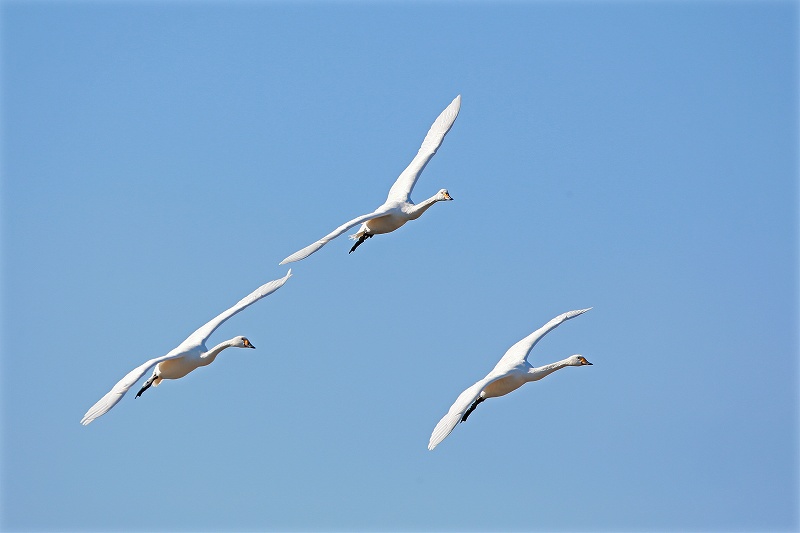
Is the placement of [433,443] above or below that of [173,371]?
below

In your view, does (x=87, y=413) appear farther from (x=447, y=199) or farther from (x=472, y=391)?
(x=447, y=199)

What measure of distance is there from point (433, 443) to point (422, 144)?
1477cm

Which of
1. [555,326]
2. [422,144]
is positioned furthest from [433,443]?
[422,144]

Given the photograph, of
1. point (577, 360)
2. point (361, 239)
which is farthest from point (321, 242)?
point (577, 360)

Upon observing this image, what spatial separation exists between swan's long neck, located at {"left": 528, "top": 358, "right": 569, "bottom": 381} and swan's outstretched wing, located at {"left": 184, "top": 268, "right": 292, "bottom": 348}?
289 inches

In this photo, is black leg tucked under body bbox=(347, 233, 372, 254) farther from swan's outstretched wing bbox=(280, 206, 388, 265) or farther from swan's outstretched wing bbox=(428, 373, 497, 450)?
swan's outstretched wing bbox=(428, 373, 497, 450)

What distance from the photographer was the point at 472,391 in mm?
39938

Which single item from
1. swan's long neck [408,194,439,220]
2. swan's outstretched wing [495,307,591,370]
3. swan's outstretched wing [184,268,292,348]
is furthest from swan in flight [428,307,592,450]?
swan's outstretched wing [184,268,292,348]

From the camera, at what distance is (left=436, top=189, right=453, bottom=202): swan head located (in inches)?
1869

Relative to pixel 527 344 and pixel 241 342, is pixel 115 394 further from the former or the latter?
pixel 527 344

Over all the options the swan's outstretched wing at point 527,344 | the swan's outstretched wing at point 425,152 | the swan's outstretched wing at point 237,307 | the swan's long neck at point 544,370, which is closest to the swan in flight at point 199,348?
the swan's outstretched wing at point 237,307

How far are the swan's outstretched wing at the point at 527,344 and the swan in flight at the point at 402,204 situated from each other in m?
4.10

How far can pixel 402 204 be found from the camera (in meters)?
46.8

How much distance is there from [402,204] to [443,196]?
1.32m
